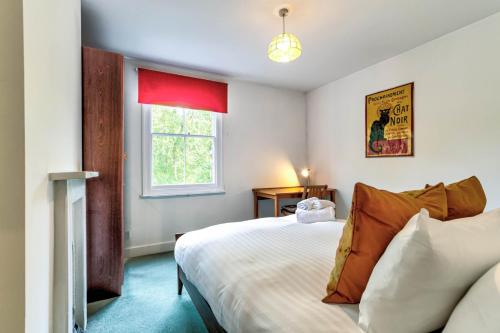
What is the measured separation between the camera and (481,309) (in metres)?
0.60

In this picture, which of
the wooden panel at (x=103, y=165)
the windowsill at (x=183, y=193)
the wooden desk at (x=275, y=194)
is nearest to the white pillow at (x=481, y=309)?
the wooden panel at (x=103, y=165)

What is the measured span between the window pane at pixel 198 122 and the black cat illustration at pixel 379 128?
2203mm

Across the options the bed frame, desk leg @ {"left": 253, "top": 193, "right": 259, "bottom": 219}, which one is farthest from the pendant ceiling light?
desk leg @ {"left": 253, "top": 193, "right": 259, "bottom": 219}

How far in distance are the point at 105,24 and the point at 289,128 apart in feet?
9.36

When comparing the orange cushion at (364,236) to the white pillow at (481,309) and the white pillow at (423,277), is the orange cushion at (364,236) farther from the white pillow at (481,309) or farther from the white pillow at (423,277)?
the white pillow at (481,309)

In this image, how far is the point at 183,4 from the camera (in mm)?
1980

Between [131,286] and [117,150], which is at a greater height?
[117,150]

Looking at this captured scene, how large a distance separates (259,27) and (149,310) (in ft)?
8.55

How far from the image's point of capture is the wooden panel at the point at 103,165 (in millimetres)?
1995

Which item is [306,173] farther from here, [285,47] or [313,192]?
[285,47]

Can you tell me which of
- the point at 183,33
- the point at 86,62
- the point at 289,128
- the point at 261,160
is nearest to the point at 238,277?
the point at 86,62

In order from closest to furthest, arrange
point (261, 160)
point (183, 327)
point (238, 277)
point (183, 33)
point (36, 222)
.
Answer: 1. point (36, 222)
2. point (238, 277)
3. point (183, 327)
4. point (183, 33)
5. point (261, 160)

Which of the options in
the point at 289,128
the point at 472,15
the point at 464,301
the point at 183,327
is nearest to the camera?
the point at 464,301

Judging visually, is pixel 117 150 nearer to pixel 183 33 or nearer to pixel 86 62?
pixel 86 62
